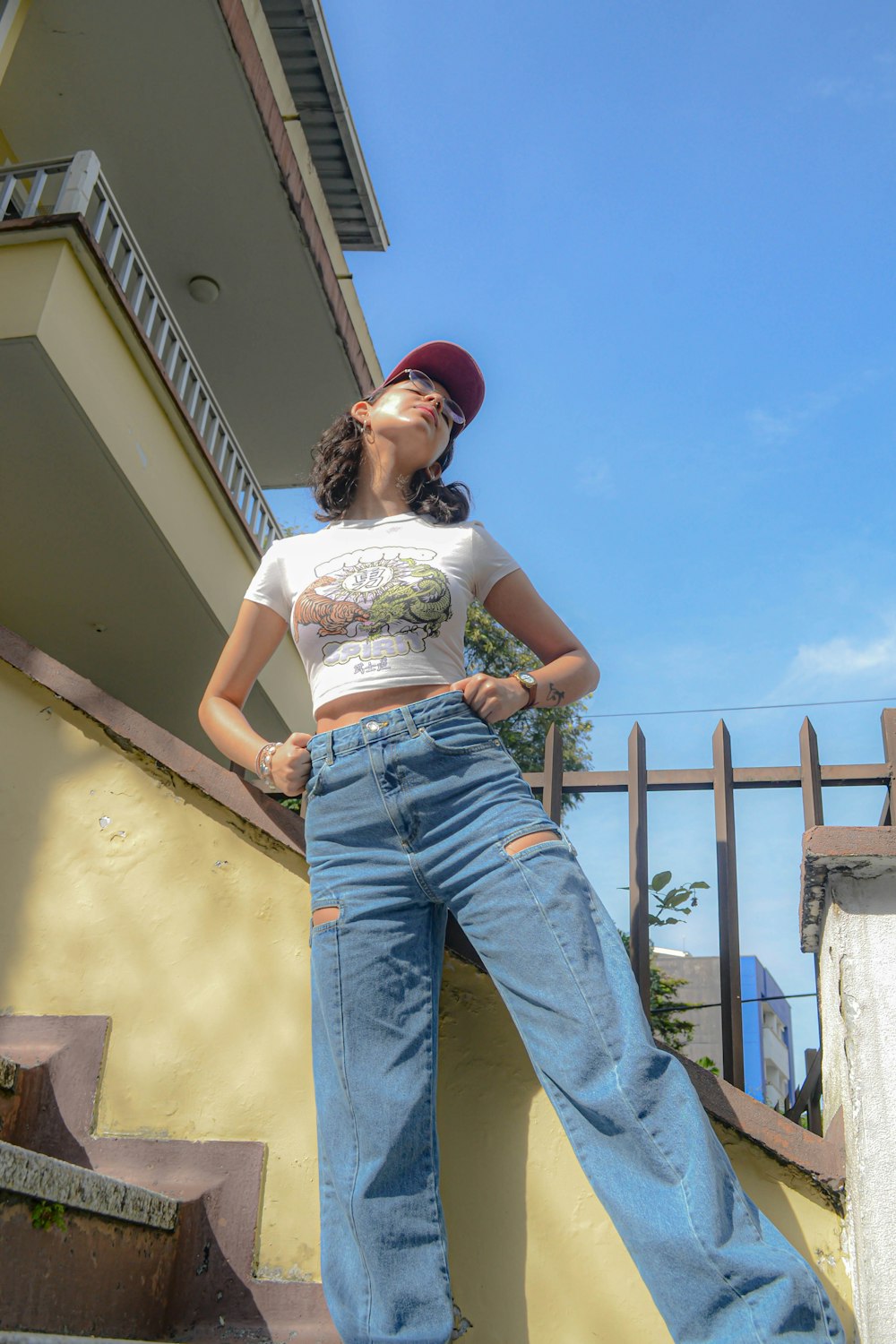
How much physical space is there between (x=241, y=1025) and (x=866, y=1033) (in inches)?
51.1

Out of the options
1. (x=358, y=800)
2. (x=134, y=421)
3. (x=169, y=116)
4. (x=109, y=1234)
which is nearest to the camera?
(x=109, y=1234)

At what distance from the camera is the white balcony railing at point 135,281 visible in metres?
4.62

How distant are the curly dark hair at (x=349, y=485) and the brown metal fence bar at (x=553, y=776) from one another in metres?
1.41

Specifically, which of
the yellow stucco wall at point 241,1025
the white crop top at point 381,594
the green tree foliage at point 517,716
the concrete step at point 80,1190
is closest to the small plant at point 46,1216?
the concrete step at point 80,1190

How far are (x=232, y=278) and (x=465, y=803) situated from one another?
6741 millimetres

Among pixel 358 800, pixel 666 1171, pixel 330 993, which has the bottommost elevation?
pixel 666 1171

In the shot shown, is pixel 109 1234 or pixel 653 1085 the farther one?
pixel 109 1234

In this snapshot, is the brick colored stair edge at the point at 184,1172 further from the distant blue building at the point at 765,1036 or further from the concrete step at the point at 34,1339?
the distant blue building at the point at 765,1036

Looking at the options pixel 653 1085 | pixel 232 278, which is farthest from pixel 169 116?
pixel 653 1085

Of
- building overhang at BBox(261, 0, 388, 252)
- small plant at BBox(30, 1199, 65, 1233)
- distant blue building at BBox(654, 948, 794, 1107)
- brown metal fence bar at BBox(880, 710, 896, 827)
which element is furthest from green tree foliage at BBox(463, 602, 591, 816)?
small plant at BBox(30, 1199, 65, 1233)

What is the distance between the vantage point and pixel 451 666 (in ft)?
6.84

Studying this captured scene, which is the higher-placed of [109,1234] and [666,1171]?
[666,1171]

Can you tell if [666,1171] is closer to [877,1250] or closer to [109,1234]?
[877,1250]

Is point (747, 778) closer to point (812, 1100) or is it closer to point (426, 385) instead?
point (812, 1100)
